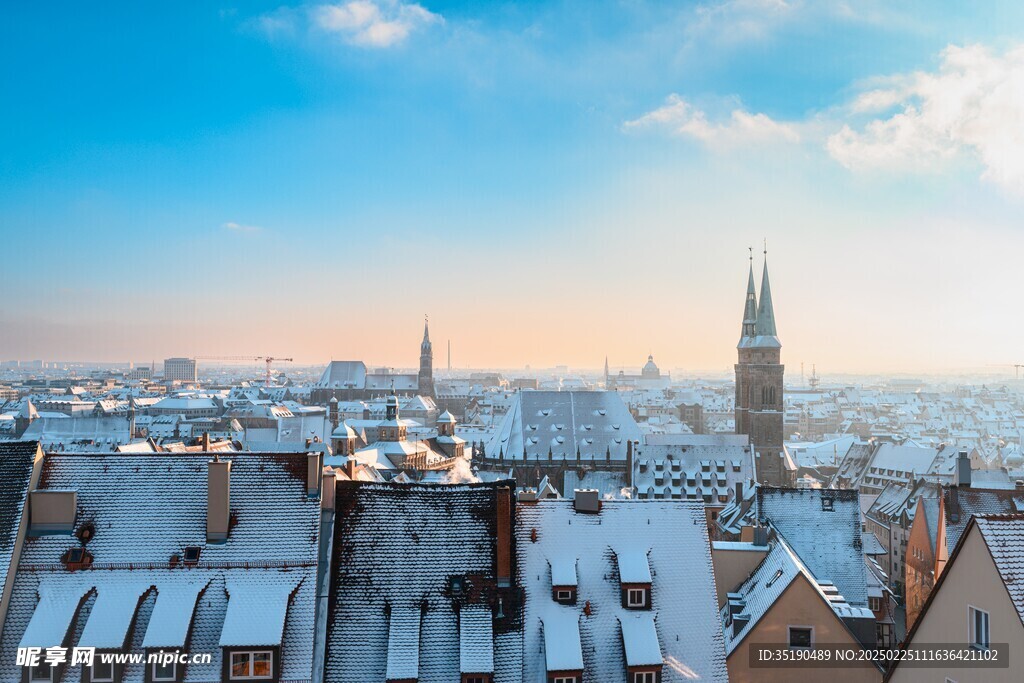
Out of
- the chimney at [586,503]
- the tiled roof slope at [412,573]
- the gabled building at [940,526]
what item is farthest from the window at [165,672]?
the gabled building at [940,526]

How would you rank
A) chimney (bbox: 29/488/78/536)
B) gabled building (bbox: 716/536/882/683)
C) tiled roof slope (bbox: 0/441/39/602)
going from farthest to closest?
1. gabled building (bbox: 716/536/882/683)
2. chimney (bbox: 29/488/78/536)
3. tiled roof slope (bbox: 0/441/39/602)

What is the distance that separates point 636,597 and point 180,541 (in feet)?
45.4

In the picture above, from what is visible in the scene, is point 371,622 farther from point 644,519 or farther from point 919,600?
point 919,600

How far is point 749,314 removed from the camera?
330ft

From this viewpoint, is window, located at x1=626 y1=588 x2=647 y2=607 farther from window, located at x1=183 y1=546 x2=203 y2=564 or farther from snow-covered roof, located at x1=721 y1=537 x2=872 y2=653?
window, located at x1=183 y1=546 x2=203 y2=564

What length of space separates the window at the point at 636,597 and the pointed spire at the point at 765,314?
255 ft

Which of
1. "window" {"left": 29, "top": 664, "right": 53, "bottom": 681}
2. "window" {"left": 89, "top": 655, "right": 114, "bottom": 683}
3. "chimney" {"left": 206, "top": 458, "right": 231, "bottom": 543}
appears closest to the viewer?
"window" {"left": 29, "top": 664, "right": 53, "bottom": 681}

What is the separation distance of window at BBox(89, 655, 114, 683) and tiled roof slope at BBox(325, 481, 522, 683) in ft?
18.5

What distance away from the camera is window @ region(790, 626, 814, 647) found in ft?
91.7

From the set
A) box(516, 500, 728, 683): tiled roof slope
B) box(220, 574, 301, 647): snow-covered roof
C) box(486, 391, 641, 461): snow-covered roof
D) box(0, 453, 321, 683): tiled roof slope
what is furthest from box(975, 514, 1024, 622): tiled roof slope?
box(486, 391, 641, 461): snow-covered roof

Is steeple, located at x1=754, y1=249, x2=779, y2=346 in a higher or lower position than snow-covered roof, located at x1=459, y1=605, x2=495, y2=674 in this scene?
higher

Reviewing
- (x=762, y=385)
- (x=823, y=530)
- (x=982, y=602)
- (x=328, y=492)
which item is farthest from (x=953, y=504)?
(x=762, y=385)

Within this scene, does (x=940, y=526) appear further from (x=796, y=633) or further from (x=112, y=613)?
(x=112, y=613)

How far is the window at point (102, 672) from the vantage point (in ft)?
71.7
